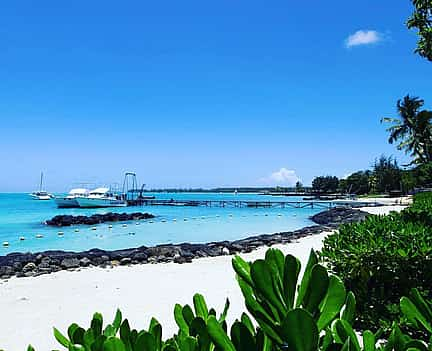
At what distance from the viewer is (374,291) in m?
4.02

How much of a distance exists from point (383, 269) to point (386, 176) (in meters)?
73.5

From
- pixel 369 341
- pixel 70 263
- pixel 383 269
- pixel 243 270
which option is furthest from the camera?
pixel 70 263

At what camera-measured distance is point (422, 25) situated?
23.9 feet

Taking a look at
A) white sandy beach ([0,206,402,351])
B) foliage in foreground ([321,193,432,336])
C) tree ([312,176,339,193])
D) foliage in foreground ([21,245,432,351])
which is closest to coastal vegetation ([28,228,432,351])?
foliage in foreground ([21,245,432,351])

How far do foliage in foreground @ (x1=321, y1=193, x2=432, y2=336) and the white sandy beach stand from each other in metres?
1.72

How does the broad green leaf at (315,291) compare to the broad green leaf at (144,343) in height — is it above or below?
above

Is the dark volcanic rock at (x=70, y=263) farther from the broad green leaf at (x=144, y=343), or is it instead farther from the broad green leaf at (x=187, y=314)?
the broad green leaf at (x=144, y=343)

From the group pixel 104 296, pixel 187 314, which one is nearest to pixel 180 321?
pixel 187 314

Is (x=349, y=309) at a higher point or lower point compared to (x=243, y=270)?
lower

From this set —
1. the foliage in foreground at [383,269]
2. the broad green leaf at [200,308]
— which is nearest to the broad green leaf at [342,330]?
the broad green leaf at [200,308]

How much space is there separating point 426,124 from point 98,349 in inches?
1519

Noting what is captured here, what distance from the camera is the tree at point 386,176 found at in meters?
69.7

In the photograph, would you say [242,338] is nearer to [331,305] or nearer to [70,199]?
[331,305]

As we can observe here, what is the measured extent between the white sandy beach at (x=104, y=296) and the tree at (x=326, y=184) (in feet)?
298
